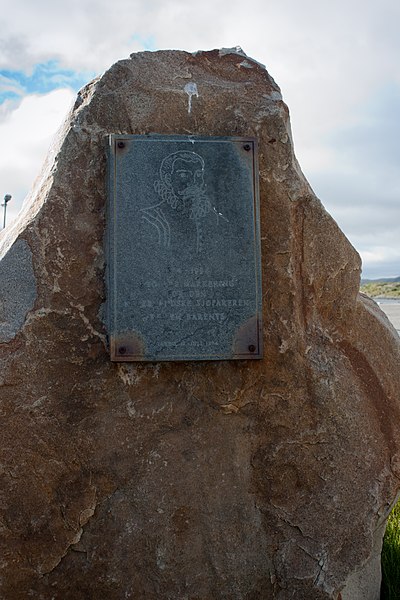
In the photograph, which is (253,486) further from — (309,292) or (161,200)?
(161,200)

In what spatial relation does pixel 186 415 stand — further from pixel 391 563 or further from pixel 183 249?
pixel 391 563

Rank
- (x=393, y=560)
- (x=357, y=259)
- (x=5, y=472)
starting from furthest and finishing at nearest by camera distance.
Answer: (x=393, y=560) < (x=357, y=259) < (x=5, y=472)

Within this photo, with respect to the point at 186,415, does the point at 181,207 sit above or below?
above

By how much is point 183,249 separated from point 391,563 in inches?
80.2

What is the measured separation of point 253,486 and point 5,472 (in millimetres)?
1029

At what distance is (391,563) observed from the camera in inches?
141

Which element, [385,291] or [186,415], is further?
[385,291]

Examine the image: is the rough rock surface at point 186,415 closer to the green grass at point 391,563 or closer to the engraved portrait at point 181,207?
the engraved portrait at point 181,207

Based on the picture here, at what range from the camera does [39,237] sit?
285 centimetres

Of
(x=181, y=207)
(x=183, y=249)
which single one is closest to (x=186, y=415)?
(x=183, y=249)

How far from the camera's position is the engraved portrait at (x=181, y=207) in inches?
115

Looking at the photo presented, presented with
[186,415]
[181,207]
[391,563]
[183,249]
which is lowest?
[391,563]

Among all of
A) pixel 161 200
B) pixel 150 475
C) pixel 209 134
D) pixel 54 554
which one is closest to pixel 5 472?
pixel 54 554

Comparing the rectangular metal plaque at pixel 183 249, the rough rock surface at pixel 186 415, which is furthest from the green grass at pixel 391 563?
the rectangular metal plaque at pixel 183 249
